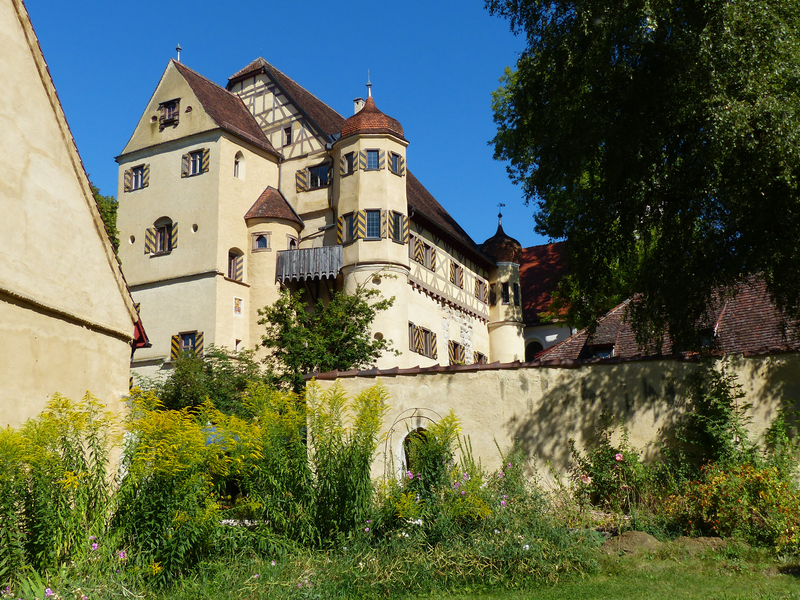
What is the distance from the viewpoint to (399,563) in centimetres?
934

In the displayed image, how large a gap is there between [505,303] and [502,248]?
2.89 m

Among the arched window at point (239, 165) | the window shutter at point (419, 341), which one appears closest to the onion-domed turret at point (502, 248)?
the window shutter at point (419, 341)

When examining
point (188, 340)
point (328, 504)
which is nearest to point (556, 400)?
point (328, 504)

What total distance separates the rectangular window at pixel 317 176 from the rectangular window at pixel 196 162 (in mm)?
4276

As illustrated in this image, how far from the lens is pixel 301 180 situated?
3344cm

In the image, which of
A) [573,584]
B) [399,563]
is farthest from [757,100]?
[399,563]

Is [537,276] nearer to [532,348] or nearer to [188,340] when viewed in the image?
[532,348]

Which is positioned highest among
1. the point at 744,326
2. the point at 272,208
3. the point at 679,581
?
the point at 272,208

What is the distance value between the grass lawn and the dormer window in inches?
1100

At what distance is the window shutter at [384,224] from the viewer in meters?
30.8

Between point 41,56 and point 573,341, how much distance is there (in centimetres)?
1841

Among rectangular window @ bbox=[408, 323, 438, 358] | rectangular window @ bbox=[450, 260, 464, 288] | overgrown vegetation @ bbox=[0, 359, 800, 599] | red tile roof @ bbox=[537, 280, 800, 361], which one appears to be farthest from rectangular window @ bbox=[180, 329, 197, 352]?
overgrown vegetation @ bbox=[0, 359, 800, 599]

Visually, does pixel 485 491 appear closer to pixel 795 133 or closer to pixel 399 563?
pixel 399 563

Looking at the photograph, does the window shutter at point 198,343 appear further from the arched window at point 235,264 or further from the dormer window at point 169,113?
the dormer window at point 169,113
